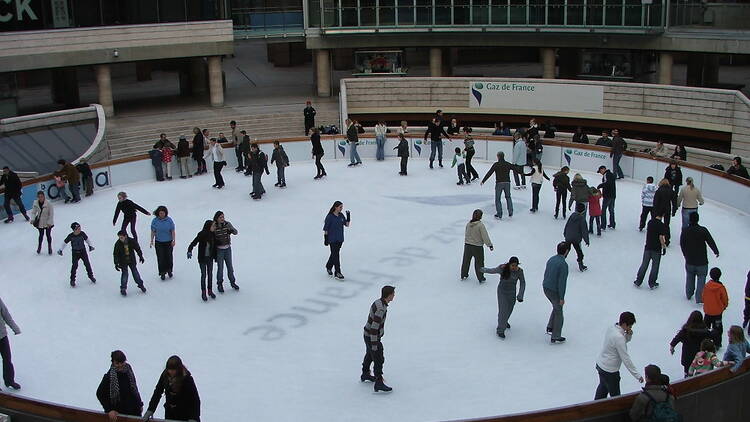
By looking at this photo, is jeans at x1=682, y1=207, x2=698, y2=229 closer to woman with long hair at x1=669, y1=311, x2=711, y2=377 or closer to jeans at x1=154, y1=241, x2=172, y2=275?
woman with long hair at x1=669, y1=311, x2=711, y2=377

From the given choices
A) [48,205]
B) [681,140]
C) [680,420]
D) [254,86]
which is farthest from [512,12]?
[680,420]

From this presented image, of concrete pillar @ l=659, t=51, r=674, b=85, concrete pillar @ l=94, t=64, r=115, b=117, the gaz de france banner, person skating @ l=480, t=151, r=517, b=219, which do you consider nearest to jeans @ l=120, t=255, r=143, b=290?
person skating @ l=480, t=151, r=517, b=219

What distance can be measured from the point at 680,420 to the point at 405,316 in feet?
21.9

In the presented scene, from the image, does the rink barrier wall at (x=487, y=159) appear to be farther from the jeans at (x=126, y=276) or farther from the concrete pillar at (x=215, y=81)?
the concrete pillar at (x=215, y=81)

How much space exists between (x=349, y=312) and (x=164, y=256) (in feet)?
Answer: 13.0

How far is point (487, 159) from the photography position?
27.5m

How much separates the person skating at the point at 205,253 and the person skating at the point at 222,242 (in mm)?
114

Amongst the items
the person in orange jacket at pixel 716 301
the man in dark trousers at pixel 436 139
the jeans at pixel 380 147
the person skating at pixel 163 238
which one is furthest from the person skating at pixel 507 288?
the jeans at pixel 380 147

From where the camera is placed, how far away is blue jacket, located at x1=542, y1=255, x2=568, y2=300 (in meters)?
13.3

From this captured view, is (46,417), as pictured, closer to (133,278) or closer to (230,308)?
(230,308)

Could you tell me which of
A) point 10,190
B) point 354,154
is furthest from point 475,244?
point 10,190

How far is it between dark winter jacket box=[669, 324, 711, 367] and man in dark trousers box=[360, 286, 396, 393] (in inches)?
142

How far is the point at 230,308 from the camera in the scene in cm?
1605

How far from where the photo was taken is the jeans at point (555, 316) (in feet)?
44.5
